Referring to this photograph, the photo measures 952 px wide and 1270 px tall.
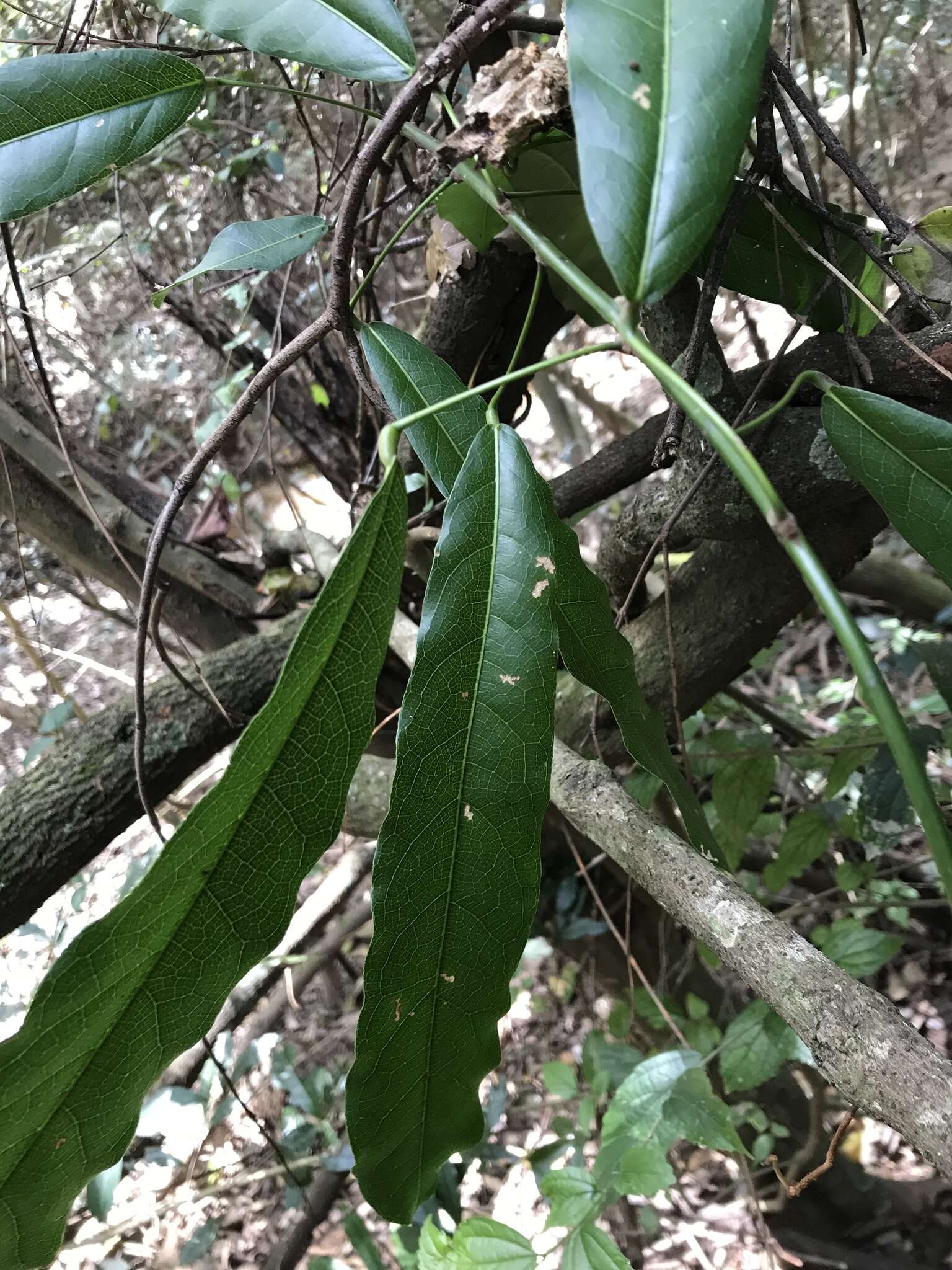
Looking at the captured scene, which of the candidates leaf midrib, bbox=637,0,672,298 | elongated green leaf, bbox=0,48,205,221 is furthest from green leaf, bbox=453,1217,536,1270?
elongated green leaf, bbox=0,48,205,221

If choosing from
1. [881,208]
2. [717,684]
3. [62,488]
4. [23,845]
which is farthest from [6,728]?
[881,208]

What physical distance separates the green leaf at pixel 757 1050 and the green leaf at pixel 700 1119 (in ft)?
0.34

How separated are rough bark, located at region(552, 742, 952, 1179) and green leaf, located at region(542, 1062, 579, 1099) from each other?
875mm

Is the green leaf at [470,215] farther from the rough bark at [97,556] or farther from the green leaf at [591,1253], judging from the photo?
the green leaf at [591,1253]

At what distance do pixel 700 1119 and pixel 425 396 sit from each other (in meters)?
0.90

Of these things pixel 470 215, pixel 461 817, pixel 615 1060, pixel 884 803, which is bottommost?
pixel 615 1060

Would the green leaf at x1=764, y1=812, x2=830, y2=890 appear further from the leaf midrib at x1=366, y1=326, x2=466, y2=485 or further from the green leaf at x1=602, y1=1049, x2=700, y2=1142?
the leaf midrib at x1=366, y1=326, x2=466, y2=485

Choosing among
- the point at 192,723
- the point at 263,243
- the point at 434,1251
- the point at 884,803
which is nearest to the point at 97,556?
the point at 192,723

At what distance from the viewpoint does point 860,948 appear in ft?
3.69

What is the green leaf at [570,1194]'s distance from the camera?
87cm

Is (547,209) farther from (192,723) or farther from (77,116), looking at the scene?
(192,723)

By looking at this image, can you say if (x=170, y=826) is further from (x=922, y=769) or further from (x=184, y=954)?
(x=922, y=769)

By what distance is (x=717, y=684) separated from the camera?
108 centimetres

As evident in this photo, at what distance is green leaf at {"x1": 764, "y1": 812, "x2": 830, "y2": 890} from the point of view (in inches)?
51.4
